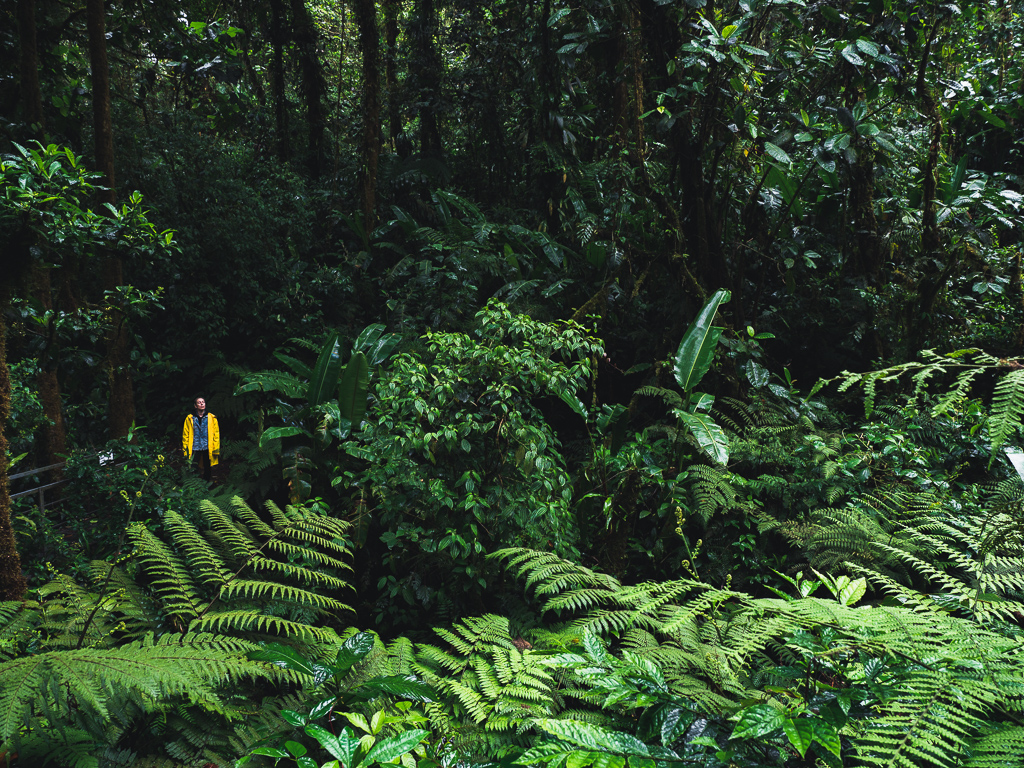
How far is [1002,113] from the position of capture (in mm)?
6711

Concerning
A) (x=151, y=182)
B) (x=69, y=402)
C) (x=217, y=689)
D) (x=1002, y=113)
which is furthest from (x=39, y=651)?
(x=1002, y=113)

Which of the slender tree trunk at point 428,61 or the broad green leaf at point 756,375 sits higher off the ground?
the slender tree trunk at point 428,61

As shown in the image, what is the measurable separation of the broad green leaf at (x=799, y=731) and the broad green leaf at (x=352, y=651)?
1343 mm

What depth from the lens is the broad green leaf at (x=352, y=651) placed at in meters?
1.90

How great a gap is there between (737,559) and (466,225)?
16.6 ft

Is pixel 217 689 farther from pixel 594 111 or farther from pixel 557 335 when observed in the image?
pixel 594 111

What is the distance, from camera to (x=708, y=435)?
373 cm

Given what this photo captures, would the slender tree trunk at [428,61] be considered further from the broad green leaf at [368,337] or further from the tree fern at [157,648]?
the tree fern at [157,648]

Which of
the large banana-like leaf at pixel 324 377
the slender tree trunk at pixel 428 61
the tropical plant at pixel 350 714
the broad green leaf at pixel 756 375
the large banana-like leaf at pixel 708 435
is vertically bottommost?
the tropical plant at pixel 350 714

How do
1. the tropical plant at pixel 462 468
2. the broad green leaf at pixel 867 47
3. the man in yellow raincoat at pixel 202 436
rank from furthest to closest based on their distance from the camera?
the man in yellow raincoat at pixel 202 436, the broad green leaf at pixel 867 47, the tropical plant at pixel 462 468

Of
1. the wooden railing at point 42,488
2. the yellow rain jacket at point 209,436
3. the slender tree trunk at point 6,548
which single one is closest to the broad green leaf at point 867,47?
the slender tree trunk at point 6,548

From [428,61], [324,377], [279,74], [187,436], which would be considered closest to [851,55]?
[324,377]

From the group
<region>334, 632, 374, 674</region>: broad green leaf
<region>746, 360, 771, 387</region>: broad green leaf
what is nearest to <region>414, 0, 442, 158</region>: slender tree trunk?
<region>746, 360, 771, 387</region>: broad green leaf

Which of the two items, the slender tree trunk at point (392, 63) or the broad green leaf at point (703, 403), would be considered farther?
the slender tree trunk at point (392, 63)
